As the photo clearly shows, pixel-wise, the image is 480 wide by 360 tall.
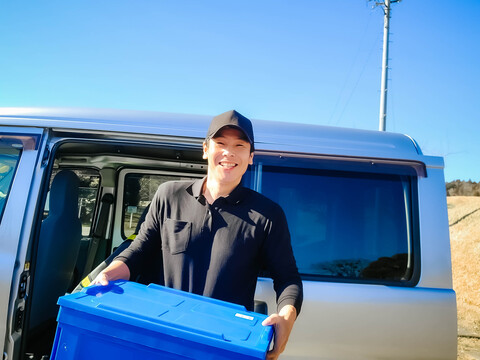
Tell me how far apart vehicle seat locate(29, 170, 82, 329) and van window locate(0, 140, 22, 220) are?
1.77 feet

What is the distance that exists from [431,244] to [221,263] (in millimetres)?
1192

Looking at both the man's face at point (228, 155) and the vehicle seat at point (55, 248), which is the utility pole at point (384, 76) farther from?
the man's face at point (228, 155)

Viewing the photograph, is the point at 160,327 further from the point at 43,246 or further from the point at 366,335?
the point at 43,246

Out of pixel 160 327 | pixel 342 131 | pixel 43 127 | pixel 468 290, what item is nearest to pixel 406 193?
pixel 342 131

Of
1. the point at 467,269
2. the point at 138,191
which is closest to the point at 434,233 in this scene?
the point at 138,191

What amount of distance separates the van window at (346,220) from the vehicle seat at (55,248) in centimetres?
163

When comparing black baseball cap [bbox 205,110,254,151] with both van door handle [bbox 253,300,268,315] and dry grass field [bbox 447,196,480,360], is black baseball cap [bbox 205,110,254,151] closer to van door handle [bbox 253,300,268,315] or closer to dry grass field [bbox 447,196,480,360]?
van door handle [bbox 253,300,268,315]

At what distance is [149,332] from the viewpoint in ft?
3.83

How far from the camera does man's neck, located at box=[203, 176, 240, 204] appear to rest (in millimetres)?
1675

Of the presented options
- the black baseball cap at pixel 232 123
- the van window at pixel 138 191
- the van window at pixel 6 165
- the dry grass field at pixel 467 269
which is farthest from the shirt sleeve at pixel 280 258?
the dry grass field at pixel 467 269

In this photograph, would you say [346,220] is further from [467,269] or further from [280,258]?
[467,269]

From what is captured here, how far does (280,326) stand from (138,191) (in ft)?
10.6

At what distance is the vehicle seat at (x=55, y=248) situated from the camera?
2613 mm

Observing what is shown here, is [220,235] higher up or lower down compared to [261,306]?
higher up
